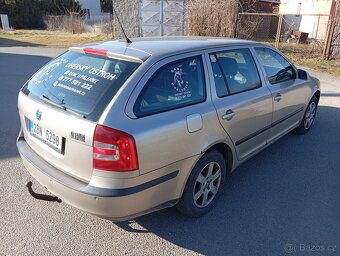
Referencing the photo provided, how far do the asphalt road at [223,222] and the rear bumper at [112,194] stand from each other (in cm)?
39

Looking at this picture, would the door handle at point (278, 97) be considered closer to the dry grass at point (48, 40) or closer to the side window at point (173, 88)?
the side window at point (173, 88)

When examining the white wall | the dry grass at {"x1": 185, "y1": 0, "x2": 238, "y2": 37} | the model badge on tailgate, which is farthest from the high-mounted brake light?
the white wall

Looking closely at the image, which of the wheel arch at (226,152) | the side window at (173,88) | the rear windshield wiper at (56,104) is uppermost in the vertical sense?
the side window at (173,88)

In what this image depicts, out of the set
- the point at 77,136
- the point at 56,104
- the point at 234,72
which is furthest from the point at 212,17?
the point at 77,136

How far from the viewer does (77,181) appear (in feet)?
7.73

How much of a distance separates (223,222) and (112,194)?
125 centimetres

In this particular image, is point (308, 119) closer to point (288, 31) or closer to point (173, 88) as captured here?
point (173, 88)

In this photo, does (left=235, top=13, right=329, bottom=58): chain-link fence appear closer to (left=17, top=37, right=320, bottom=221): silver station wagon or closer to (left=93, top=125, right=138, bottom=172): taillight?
(left=17, top=37, right=320, bottom=221): silver station wagon

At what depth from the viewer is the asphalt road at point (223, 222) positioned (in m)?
2.56

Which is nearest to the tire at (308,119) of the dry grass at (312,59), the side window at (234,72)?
the side window at (234,72)

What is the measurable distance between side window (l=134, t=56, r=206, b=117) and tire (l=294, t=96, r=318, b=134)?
9.12 ft

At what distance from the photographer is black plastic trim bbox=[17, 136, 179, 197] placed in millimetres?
2197

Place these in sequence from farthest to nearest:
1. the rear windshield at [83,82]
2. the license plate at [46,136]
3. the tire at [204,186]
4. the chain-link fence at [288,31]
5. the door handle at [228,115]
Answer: the chain-link fence at [288,31]
the door handle at [228,115]
the tire at [204,186]
the license plate at [46,136]
the rear windshield at [83,82]

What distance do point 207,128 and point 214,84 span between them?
0.47 meters
